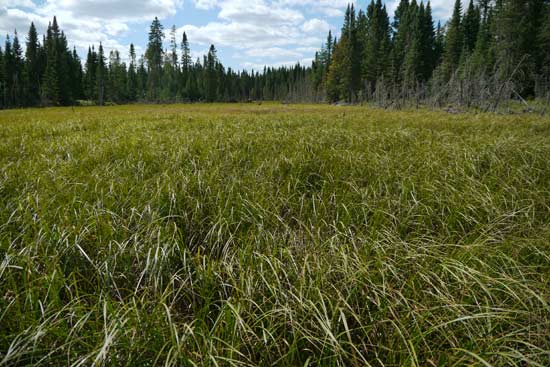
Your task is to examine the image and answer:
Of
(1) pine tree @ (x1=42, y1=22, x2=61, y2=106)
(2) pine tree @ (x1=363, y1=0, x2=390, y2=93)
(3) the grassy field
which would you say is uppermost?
(2) pine tree @ (x1=363, y1=0, x2=390, y2=93)

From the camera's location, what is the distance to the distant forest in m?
29.6

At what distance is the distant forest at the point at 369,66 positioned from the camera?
29.6 m

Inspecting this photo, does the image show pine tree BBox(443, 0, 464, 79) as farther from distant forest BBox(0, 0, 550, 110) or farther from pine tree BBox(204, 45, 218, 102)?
pine tree BBox(204, 45, 218, 102)

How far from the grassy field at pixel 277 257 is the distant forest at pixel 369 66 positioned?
1548 cm

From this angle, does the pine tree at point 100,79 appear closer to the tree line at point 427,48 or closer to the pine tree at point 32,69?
the pine tree at point 32,69

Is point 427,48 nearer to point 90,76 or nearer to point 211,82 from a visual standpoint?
point 211,82

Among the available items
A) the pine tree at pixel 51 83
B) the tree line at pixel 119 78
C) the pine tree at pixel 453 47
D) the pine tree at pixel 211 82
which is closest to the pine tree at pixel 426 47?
the pine tree at pixel 453 47

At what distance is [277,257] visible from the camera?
7.52 feet

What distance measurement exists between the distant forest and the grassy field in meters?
15.5

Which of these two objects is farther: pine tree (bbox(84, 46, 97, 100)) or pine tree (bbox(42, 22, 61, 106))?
pine tree (bbox(84, 46, 97, 100))

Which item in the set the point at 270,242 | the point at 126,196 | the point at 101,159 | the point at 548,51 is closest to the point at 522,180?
the point at 270,242

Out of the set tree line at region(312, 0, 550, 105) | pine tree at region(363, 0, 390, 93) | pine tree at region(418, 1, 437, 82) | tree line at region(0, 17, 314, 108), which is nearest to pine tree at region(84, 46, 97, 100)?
tree line at region(0, 17, 314, 108)

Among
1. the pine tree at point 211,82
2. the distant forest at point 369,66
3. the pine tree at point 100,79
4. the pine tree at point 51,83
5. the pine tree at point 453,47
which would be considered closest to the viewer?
the distant forest at point 369,66

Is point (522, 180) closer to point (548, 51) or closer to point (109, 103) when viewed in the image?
point (548, 51)
